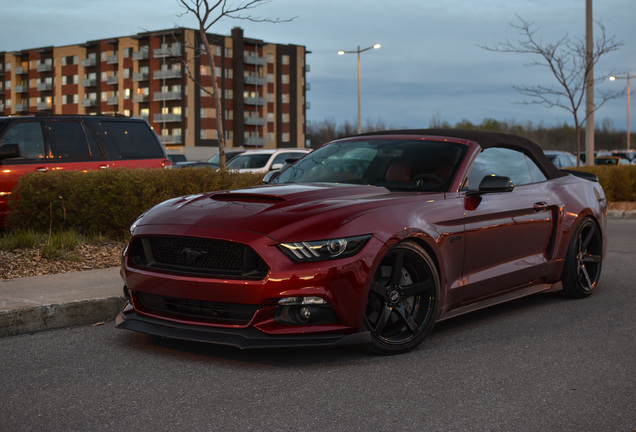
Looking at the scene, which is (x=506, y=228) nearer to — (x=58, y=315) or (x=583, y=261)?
(x=583, y=261)

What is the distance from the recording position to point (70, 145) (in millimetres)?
11688

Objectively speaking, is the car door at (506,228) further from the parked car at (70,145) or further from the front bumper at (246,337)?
the parked car at (70,145)

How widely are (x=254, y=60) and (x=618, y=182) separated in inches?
3426

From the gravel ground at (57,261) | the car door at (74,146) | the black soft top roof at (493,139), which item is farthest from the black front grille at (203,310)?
the car door at (74,146)

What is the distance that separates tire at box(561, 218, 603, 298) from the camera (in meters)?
6.90

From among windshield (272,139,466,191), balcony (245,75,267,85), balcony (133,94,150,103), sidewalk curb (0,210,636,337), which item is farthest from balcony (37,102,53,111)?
windshield (272,139,466,191)

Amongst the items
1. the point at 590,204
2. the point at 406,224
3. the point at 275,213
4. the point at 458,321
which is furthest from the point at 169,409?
the point at 590,204

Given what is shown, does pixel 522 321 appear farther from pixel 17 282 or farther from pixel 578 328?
pixel 17 282

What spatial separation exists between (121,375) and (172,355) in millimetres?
487

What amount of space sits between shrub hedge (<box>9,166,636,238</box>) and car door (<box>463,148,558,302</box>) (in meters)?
4.72

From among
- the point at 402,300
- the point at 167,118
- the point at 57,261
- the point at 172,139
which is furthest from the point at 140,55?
the point at 402,300

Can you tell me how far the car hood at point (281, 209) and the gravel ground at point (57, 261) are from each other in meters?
2.98

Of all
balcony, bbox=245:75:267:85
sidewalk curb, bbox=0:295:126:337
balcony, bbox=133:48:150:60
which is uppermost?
balcony, bbox=133:48:150:60

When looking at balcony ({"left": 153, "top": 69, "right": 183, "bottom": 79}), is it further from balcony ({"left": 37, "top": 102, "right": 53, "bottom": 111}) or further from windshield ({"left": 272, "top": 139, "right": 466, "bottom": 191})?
windshield ({"left": 272, "top": 139, "right": 466, "bottom": 191})
